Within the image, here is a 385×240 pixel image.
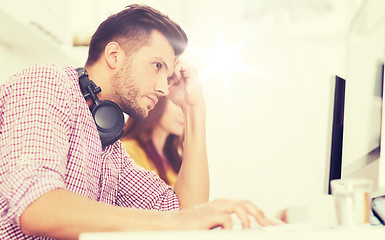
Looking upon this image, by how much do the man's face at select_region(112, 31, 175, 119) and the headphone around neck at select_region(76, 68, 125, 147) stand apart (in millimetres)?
341

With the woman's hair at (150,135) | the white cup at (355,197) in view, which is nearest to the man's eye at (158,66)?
the woman's hair at (150,135)

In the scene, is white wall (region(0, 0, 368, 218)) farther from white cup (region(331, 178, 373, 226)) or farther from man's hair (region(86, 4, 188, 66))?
white cup (region(331, 178, 373, 226))

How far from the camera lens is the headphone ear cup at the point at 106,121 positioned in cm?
128

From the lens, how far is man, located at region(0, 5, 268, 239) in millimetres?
756

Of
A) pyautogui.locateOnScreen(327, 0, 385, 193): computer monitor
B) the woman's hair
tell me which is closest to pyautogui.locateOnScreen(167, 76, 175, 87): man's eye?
the woman's hair

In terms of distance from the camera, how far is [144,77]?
174 centimetres

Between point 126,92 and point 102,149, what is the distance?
0.41 meters

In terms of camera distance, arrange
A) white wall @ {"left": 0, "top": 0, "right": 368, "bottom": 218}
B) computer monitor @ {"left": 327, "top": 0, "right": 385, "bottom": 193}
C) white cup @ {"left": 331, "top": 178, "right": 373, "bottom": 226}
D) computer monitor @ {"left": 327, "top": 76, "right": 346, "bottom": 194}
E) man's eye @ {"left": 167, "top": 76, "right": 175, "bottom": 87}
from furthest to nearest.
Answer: white wall @ {"left": 0, "top": 0, "right": 368, "bottom": 218} → man's eye @ {"left": 167, "top": 76, "right": 175, "bottom": 87} → computer monitor @ {"left": 327, "top": 76, "right": 346, "bottom": 194} → computer monitor @ {"left": 327, "top": 0, "right": 385, "bottom": 193} → white cup @ {"left": 331, "top": 178, "right": 373, "bottom": 226}

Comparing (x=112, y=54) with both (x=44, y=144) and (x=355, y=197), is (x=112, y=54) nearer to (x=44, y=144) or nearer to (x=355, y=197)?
(x=44, y=144)

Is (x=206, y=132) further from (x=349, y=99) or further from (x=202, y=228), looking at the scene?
(x=202, y=228)

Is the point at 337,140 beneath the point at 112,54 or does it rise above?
beneath

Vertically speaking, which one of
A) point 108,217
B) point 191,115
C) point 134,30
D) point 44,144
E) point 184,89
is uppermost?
point 134,30

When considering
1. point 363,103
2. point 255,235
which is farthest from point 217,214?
point 363,103

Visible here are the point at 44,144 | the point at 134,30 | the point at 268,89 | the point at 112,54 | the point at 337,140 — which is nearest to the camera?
the point at 44,144
